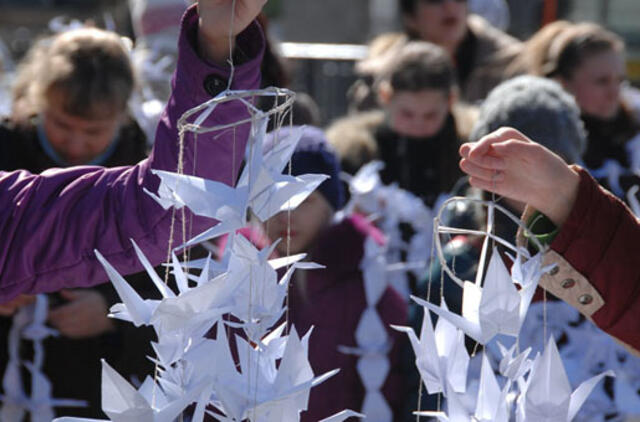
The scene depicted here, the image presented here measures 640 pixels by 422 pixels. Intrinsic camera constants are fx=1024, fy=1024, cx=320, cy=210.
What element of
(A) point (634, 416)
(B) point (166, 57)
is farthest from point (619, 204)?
(B) point (166, 57)

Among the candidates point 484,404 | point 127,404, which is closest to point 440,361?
point 484,404

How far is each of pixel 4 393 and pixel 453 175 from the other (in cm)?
138

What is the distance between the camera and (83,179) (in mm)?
1403

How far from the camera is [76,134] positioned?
7.86 ft

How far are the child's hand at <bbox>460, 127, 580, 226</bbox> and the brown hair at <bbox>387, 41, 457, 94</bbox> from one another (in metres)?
1.75

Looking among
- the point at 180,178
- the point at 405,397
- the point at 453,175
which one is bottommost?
the point at 405,397

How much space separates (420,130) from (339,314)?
2.77 ft

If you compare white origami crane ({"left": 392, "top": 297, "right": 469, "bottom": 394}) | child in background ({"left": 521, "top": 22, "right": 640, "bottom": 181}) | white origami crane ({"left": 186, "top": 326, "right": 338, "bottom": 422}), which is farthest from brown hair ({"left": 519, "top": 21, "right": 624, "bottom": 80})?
white origami crane ({"left": 186, "top": 326, "right": 338, "bottom": 422})

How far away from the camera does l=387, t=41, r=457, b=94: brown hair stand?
3033 millimetres

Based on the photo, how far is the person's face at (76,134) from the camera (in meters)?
2.39

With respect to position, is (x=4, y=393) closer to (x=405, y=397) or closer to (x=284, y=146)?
(x=405, y=397)

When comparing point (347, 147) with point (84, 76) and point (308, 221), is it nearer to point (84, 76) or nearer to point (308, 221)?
point (308, 221)

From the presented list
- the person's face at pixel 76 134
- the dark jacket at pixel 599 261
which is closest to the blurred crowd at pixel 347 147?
the person's face at pixel 76 134

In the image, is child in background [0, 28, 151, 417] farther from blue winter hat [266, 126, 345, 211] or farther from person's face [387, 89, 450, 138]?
person's face [387, 89, 450, 138]
